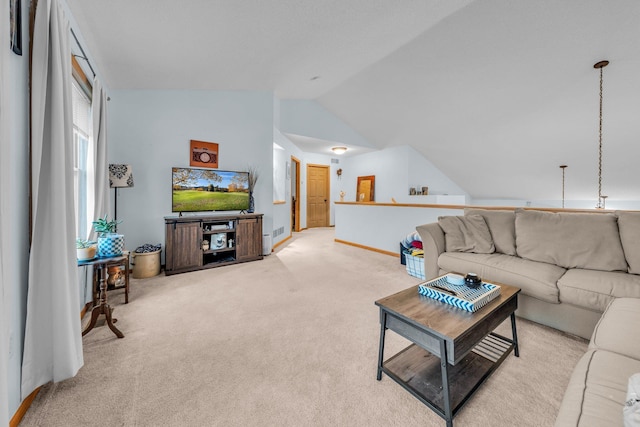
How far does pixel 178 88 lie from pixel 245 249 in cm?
253

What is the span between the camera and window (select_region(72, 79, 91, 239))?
2389mm

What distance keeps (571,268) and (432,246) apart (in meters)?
1.05

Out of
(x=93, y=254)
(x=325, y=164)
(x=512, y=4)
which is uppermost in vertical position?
(x=512, y=4)

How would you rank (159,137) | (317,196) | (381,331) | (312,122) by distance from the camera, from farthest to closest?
(317,196) → (312,122) → (159,137) → (381,331)

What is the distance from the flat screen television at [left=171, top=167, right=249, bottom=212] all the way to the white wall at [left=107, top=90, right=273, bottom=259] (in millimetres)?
195

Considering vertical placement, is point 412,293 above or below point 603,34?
below

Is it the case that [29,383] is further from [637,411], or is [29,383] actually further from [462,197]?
[462,197]

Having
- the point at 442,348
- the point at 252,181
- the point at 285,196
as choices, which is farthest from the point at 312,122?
the point at 442,348

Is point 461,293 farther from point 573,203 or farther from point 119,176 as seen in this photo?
point 573,203

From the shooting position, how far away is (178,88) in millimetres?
3770

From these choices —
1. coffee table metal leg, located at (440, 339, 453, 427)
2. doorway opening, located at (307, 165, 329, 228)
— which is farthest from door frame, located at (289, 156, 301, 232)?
coffee table metal leg, located at (440, 339, 453, 427)

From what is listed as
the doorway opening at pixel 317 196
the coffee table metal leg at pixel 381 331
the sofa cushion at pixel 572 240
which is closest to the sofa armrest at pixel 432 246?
the sofa cushion at pixel 572 240

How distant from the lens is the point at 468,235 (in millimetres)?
2646

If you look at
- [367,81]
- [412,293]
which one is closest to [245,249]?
[412,293]
